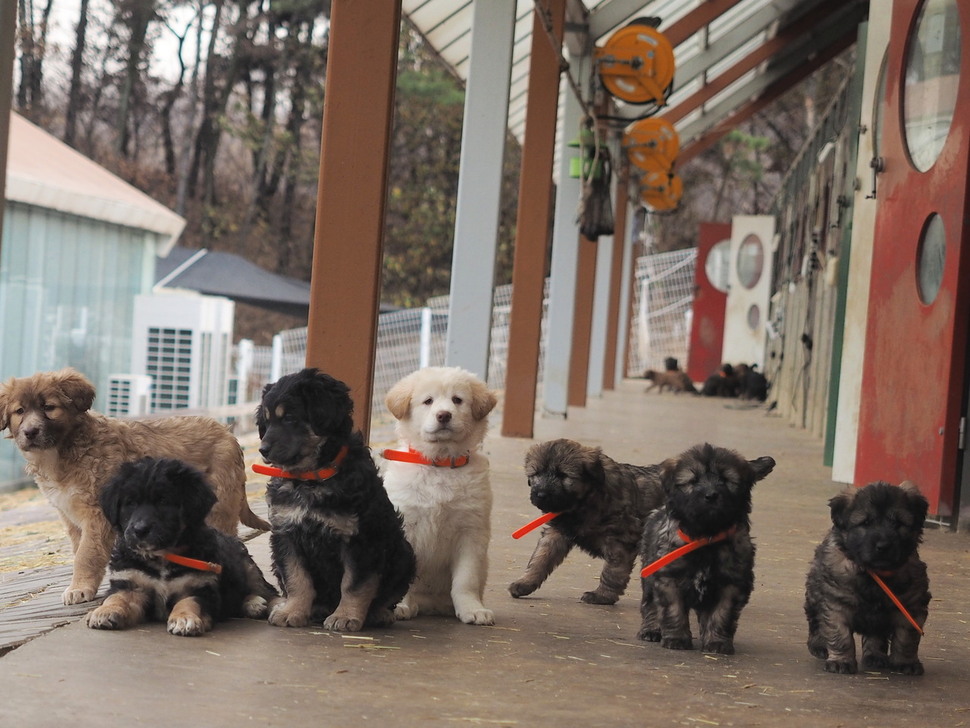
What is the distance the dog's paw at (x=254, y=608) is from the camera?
13.0ft

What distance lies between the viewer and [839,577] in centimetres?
369

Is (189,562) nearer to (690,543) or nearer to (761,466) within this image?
(690,543)

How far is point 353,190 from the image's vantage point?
20.5 ft

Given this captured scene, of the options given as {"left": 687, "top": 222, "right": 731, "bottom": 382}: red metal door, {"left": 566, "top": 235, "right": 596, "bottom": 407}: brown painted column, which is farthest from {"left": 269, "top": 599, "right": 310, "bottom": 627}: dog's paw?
{"left": 687, "top": 222, "right": 731, "bottom": 382}: red metal door

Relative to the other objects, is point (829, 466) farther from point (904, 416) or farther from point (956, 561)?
point (956, 561)

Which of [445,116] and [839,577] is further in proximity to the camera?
[445,116]

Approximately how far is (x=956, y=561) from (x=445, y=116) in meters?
32.4

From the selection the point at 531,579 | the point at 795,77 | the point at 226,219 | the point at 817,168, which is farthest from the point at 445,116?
the point at 531,579

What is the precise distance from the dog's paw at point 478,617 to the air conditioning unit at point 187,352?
15864 mm

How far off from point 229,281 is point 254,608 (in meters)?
24.5

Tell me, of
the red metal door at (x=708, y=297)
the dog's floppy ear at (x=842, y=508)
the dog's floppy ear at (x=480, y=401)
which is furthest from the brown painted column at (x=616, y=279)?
the dog's floppy ear at (x=842, y=508)

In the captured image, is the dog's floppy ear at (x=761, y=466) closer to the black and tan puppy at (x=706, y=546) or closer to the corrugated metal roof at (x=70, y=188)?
the black and tan puppy at (x=706, y=546)

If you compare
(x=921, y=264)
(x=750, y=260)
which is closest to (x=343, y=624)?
(x=921, y=264)

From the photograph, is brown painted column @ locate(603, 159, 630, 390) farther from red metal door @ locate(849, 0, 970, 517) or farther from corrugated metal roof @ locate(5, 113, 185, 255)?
red metal door @ locate(849, 0, 970, 517)
